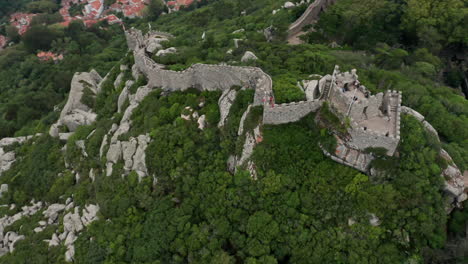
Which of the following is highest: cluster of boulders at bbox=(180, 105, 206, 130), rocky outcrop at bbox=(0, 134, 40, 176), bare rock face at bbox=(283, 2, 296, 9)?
bare rock face at bbox=(283, 2, 296, 9)

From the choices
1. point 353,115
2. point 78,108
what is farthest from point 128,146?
point 353,115

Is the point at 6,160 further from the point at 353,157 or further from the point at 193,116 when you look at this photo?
the point at 353,157

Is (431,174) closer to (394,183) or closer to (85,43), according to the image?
(394,183)

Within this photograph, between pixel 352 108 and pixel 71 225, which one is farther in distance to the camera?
pixel 71 225

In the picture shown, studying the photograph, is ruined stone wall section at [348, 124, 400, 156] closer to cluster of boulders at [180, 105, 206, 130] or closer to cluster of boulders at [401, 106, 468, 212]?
cluster of boulders at [401, 106, 468, 212]

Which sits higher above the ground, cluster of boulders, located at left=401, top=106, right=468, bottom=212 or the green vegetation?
cluster of boulders, located at left=401, top=106, right=468, bottom=212

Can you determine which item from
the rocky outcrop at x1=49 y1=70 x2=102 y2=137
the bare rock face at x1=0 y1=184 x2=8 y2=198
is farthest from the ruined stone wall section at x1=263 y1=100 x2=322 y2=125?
the bare rock face at x1=0 y1=184 x2=8 y2=198
